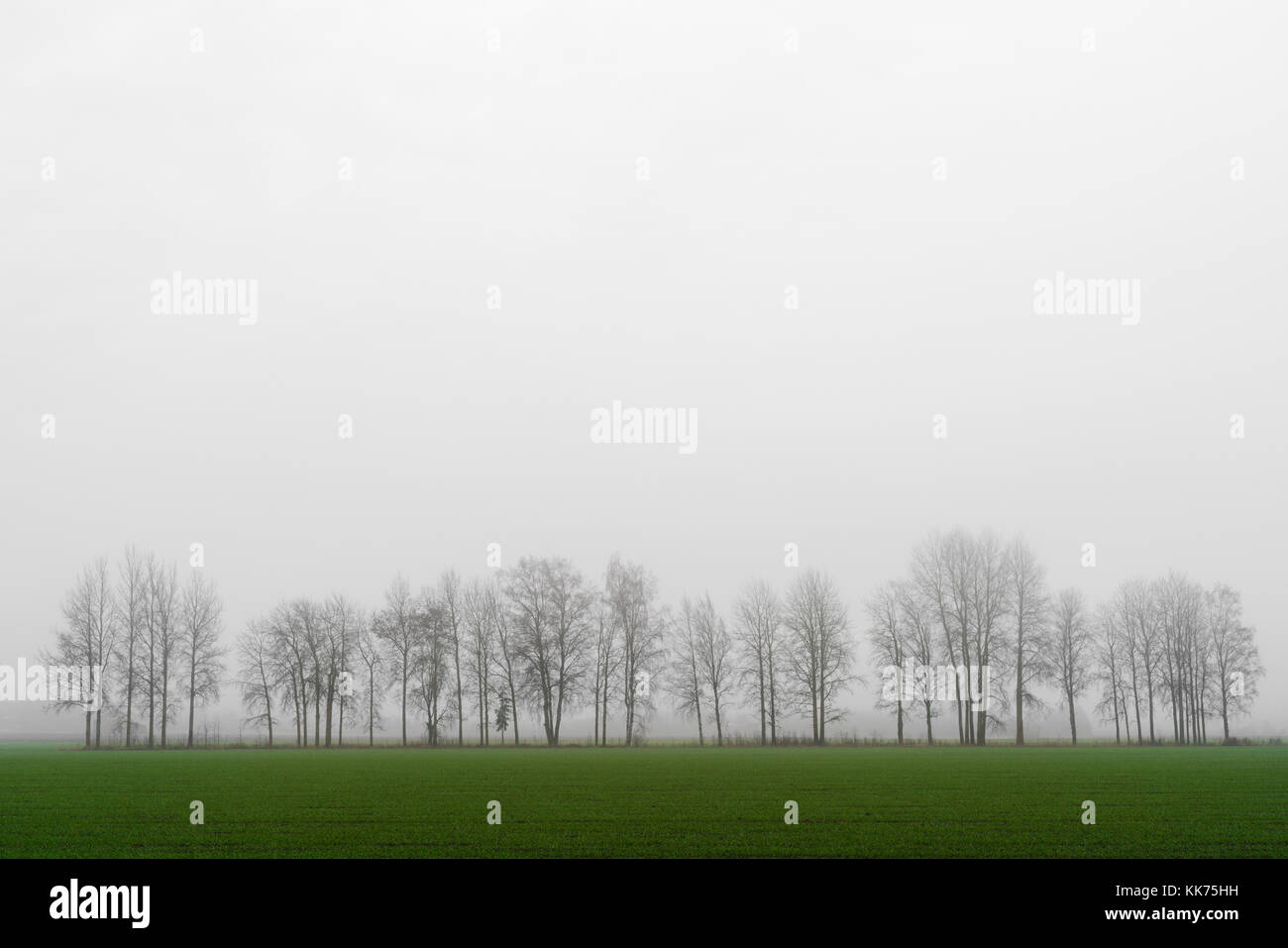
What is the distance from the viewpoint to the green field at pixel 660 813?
18.8 metres

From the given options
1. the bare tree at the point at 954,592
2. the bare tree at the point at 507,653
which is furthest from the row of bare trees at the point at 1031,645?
the bare tree at the point at 507,653

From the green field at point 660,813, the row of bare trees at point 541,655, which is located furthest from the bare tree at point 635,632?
the green field at point 660,813

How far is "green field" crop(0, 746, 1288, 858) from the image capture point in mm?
18750

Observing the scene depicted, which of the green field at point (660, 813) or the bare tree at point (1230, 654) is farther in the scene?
the bare tree at point (1230, 654)

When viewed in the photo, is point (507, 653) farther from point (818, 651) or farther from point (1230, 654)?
point (1230, 654)

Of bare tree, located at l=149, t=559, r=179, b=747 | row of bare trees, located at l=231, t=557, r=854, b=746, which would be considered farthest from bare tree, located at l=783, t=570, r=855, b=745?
bare tree, located at l=149, t=559, r=179, b=747

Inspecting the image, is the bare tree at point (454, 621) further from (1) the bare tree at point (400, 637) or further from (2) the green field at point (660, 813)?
(2) the green field at point (660, 813)

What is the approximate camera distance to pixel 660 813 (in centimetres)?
2420

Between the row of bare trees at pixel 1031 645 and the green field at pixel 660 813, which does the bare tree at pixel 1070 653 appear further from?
the green field at pixel 660 813

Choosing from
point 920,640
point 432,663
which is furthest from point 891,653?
point 432,663
